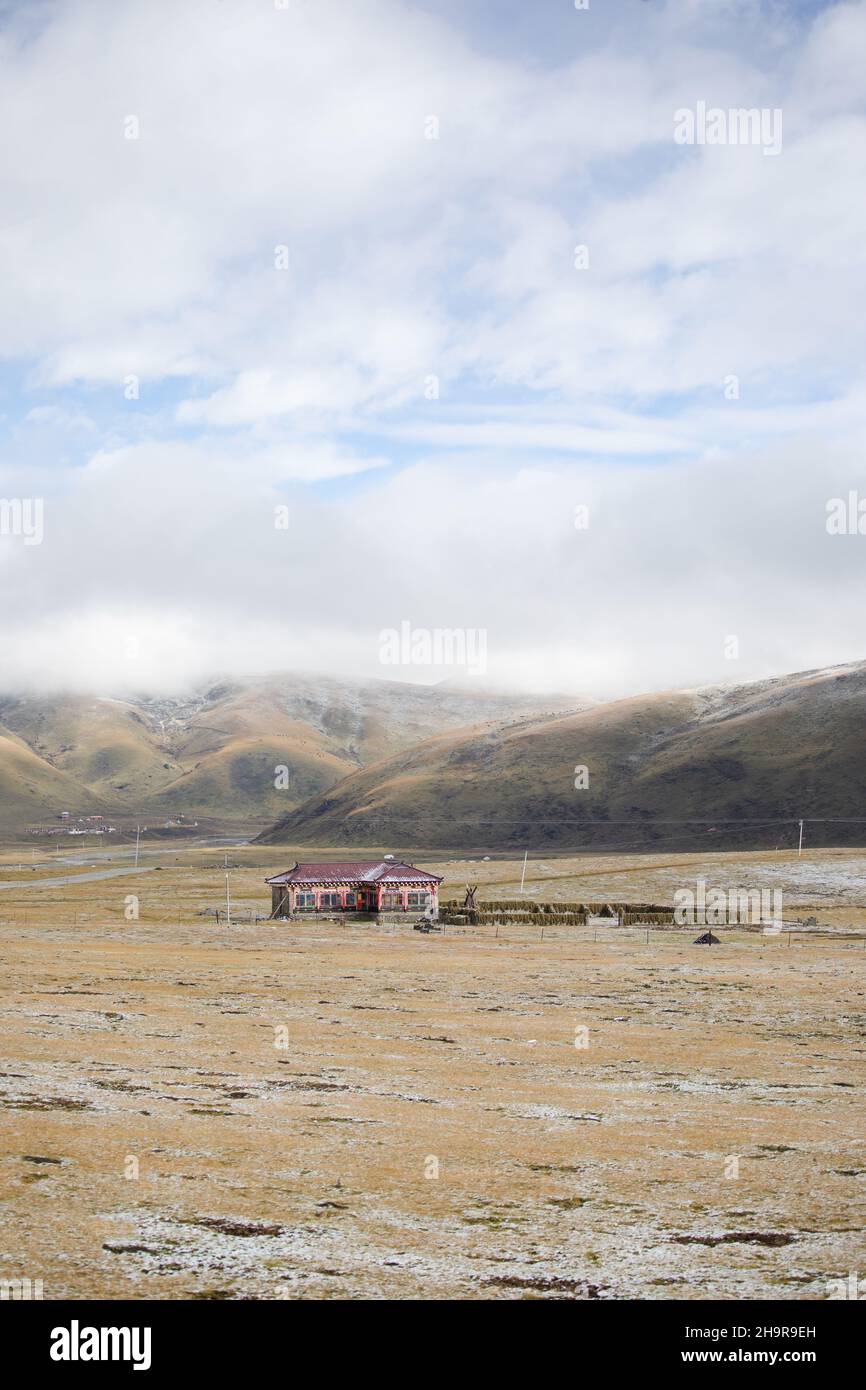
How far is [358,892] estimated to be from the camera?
11606 cm

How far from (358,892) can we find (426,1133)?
8999 centimetres

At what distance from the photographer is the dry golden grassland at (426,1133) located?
57.1ft

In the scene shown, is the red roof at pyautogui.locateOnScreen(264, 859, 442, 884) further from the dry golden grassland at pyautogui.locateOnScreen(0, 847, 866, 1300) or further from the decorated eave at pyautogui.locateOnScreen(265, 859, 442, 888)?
the dry golden grassland at pyautogui.locateOnScreen(0, 847, 866, 1300)

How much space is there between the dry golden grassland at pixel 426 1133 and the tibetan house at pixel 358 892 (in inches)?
1852

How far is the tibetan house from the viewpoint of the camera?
4491 inches

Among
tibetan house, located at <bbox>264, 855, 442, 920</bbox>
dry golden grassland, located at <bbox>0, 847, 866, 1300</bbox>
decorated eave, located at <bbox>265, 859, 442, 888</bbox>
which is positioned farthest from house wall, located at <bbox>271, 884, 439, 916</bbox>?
dry golden grassland, located at <bbox>0, 847, 866, 1300</bbox>

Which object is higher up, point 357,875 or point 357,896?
point 357,875

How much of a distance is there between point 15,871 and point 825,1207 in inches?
7808

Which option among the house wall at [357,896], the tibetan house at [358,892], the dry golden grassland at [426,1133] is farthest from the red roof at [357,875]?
the dry golden grassland at [426,1133]

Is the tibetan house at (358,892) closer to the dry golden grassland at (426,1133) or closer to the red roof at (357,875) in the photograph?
the red roof at (357,875)

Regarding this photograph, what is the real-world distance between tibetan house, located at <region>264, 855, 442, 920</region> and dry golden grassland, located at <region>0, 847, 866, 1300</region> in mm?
47043

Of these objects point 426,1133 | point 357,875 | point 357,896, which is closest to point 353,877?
point 357,875

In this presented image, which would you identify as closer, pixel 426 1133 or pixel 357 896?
pixel 426 1133

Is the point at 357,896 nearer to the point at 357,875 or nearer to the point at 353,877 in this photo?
the point at 353,877
